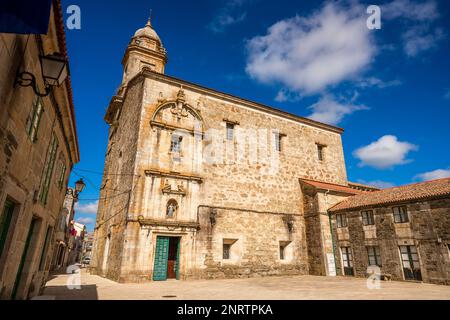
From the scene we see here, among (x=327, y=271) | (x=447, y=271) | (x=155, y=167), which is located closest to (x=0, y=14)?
(x=155, y=167)

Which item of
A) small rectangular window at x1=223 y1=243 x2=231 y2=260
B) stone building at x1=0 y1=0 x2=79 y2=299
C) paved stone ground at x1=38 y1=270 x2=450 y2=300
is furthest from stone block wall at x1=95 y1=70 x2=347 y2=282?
stone building at x1=0 y1=0 x2=79 y2=299

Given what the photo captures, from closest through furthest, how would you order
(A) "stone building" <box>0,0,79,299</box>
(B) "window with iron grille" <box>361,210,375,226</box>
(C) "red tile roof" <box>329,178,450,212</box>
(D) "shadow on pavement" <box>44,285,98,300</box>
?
(A) "stone building" <box>0,0,79,299</box>, (D) "shadow on pavement" <box>44,285,98,300</box>, (C) "red tile roof" <box>329,178,450,212</box>, (B) "window with iron grille" <box>361,210,375,226</box>

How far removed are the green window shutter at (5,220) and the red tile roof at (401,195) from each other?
50.4 feet

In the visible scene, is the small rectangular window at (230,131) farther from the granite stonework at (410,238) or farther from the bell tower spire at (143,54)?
the bell tower spire at (143,54)

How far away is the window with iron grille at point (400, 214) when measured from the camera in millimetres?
13383

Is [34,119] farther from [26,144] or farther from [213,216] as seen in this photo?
[213,216]

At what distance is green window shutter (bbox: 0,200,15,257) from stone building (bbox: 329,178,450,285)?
15.4 m

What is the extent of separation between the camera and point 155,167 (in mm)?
14164

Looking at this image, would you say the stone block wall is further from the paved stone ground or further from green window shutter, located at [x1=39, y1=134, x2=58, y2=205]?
green window shutter, located at [x1=39, y1=134, x2=58, y2=205]

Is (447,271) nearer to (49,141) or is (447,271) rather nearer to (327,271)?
(327,271)

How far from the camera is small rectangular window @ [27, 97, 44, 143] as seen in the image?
483 cm

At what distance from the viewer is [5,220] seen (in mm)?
4660

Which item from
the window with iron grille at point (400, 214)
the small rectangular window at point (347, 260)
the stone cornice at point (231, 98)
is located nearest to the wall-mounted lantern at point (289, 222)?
the small rectangular window at point (347, 260)

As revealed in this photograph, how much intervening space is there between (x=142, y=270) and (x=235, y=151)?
863cm
